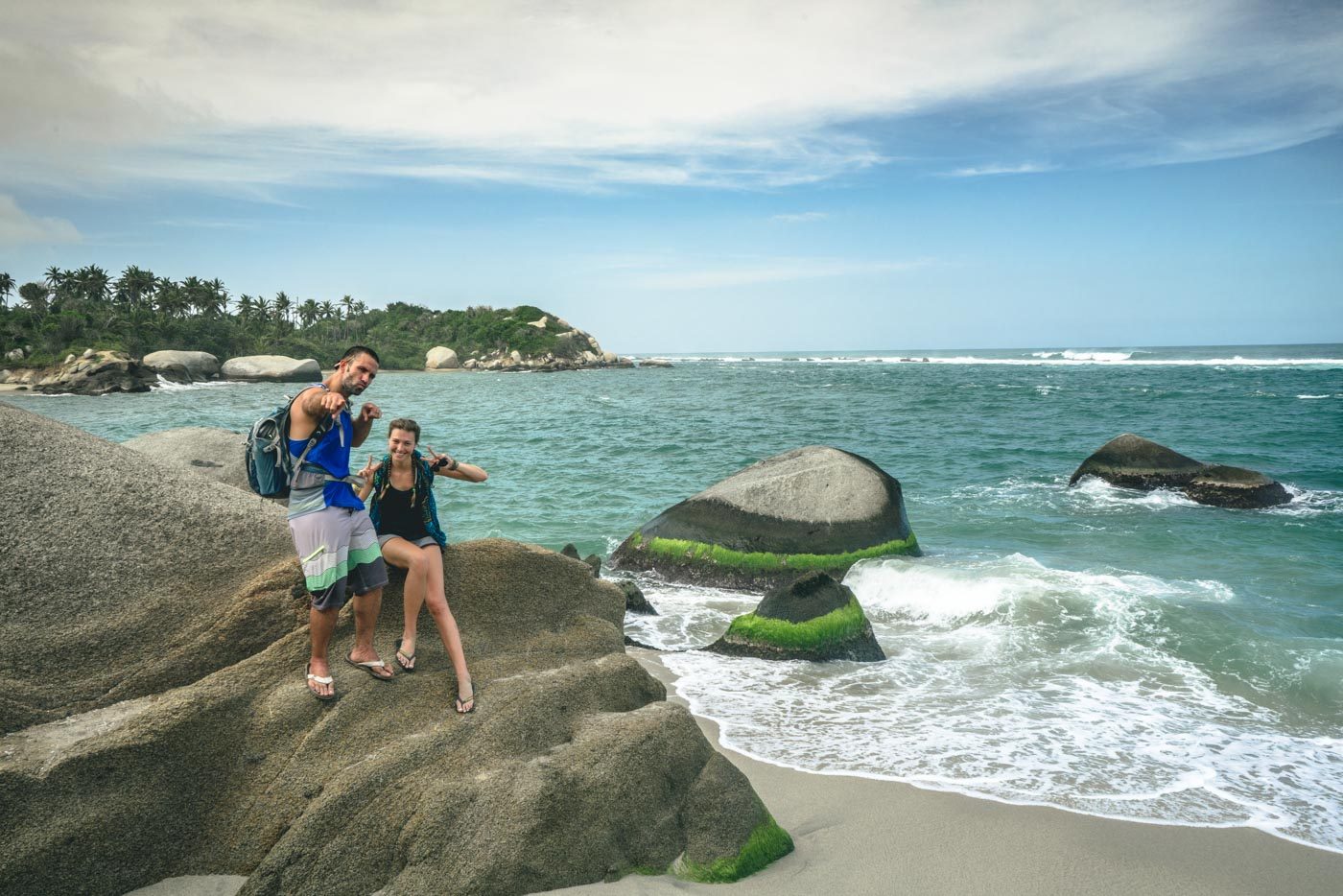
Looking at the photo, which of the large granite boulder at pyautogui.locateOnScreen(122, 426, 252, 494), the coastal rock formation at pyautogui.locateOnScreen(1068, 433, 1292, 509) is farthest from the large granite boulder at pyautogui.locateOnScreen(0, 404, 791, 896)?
the coastal rock formation at pyautogui.locateOnScreen(1068, 433, 1292, 509)

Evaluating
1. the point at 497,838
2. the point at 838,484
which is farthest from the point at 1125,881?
the point at 838,484

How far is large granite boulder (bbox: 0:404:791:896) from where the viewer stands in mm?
4305

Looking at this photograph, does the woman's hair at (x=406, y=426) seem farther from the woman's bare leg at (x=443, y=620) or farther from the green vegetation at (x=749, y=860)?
the green vegetation at (x=749, y=860)

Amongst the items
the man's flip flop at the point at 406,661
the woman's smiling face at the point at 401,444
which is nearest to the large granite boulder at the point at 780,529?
the man's flip flop at the point at 406,661

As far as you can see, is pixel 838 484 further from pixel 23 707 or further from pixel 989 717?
pixel 23 707

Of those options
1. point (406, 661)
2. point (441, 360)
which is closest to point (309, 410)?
point (406, 661)

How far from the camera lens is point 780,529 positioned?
13.0 metres

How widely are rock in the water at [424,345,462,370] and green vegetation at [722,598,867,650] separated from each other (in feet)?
357

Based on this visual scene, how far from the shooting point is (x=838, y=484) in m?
13.4

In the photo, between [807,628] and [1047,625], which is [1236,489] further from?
[807,628]

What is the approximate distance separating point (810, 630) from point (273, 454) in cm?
602

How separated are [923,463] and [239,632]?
70.0 feet

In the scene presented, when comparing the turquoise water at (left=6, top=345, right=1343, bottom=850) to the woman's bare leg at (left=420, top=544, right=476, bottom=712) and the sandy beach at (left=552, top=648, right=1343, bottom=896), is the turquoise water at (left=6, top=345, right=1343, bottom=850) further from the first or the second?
the woman's bare leg at (left=420, top=544, right=476, bottom=712)

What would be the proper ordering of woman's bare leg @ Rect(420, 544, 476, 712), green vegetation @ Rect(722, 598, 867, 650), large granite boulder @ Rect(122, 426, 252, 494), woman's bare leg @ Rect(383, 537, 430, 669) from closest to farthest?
woman's bare leg @ Rect(420, 544, 476, 712), woman's bare leg @ Rect(383, 537, 430, 669), green vegetation @ Rect(722, 598, 867, 650), large granite boulder @ Rect(122, 426, 252, 494)
